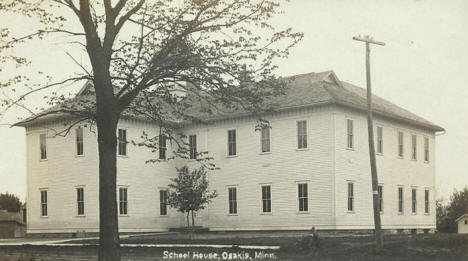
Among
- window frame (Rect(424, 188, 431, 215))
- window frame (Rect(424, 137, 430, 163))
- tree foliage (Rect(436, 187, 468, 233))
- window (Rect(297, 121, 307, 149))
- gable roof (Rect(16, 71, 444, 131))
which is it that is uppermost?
gable roof (Rect(16, 71, 444, 131))

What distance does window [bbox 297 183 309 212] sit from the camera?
1405 inches

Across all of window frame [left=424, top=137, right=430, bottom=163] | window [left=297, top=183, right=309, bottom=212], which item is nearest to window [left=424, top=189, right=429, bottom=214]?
window frame [left=424, top=137, right=430, bottom=163]

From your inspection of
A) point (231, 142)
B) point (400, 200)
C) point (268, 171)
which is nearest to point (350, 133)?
point (268, 171)

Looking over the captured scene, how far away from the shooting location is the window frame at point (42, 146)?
3978 centimetres

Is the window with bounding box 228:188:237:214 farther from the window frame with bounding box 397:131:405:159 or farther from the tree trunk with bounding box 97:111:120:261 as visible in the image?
the tree trunk with bounding box 97:111:120:261

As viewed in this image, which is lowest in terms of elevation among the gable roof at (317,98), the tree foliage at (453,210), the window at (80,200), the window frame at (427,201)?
the tree foliage at (453,210)

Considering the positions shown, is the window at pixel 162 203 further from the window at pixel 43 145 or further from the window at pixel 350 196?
the window at pixel 350 196

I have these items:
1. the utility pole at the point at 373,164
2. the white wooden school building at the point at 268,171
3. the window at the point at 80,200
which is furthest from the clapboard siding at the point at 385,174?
the window at the point at 80,200

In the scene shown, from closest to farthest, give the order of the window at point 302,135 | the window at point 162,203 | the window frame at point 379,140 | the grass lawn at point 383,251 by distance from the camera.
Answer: the grass lawn at point 383,251 < the window at point 302,135 < the window frame at point 379,140 < the window at point 162,203

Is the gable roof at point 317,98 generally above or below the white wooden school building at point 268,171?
above

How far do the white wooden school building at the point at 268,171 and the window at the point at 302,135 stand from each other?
0.18 ft

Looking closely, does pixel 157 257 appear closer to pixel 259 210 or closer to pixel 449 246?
pixel 449 246

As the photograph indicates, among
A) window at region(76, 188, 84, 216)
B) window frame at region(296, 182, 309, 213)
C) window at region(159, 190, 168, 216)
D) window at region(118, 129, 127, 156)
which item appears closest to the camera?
window frame at region(296, 182, 309, 213)

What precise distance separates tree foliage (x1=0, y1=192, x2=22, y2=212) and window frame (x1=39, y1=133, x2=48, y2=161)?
46800mm
